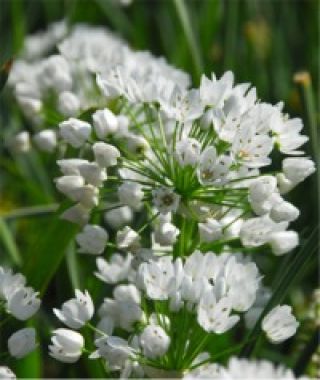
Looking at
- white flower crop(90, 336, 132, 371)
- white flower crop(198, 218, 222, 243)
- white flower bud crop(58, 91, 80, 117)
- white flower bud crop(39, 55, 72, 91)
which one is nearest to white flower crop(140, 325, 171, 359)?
white flower crop(90, 336, 132, 371)

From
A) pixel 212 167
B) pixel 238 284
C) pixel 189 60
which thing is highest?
pixel 212 167

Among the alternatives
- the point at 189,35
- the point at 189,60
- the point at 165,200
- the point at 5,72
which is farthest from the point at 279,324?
the point at 189,60

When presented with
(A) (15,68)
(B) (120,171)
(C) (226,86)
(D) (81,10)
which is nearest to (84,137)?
(B) (120,171)

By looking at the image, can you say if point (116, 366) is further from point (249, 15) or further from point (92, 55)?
point (249, 15)

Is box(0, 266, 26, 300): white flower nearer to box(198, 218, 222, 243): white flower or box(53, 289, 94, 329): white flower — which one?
box(53, 289, 94, 329): white flower

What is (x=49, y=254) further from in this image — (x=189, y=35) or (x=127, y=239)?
(x=189, y=35)

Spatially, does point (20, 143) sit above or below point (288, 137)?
below
